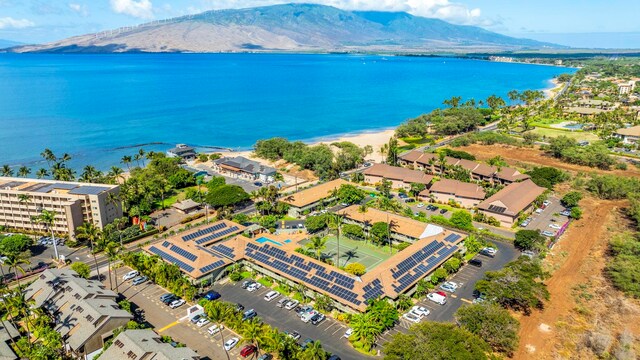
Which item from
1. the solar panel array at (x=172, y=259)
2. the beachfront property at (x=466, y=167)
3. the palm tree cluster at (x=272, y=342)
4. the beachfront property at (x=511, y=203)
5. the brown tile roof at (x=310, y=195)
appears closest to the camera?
the palm tree cluster at (x=272, y=342)

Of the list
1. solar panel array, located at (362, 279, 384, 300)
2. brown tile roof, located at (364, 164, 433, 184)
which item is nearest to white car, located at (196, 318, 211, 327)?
solar panel array, located at (362, 279, 384, 300)

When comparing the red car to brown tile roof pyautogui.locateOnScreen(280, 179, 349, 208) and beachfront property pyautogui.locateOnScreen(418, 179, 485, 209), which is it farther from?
beachfront property pyautogui.locateOnScreen(418, 179, 485, 209)

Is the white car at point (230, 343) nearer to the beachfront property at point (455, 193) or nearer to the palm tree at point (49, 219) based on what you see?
the palm tree at point (49, 219)

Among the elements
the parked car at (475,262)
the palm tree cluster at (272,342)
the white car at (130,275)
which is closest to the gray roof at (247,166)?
the white car at (130,275)

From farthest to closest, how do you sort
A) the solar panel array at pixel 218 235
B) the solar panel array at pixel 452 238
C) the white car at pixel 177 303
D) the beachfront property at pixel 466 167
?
the beachfront property at pixel 466 167
the solar panel array at pixel 218 235
the solar panel array at pixel 452 238
the white car at pixel 177 303

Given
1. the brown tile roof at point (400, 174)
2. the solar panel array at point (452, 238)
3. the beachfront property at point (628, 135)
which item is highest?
the beachfront property at point (628, 135)

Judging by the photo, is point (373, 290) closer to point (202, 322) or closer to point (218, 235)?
point (202, 322)

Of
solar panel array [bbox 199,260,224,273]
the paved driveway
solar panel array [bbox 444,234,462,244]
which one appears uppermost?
solar panel array [bbox 444,234,462,244]

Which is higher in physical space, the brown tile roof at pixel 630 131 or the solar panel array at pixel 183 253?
the brown tile roof at pixel 630 131
